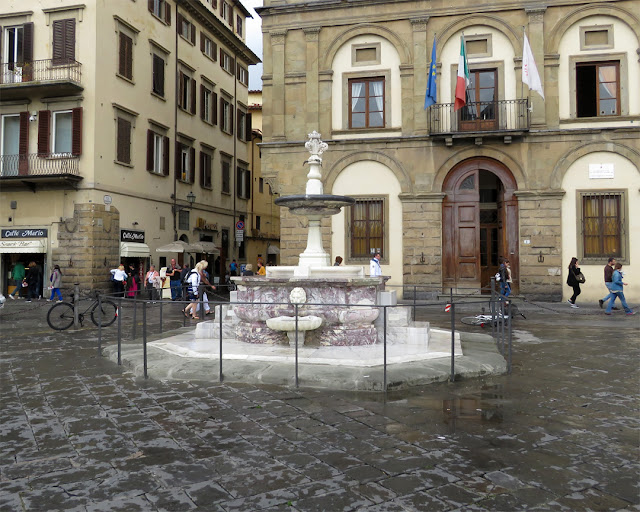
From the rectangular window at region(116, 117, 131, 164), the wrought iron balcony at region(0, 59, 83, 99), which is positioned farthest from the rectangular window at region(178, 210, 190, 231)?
the wrought iron balcony at region(0, 59, 83, 99)

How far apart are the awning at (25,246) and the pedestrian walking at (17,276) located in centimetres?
59

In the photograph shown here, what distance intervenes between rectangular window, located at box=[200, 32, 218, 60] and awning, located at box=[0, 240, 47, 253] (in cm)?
1392

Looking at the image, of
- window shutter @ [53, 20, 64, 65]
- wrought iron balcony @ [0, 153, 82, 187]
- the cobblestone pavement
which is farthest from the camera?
window shutter @ [53, 20, 64, 65]

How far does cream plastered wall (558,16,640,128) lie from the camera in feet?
60.8

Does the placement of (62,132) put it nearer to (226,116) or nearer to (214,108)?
(214,108)

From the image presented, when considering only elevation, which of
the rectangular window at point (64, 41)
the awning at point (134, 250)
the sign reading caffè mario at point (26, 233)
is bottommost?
the awning at point (134, 250)

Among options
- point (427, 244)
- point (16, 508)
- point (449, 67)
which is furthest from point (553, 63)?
point (16, 508)

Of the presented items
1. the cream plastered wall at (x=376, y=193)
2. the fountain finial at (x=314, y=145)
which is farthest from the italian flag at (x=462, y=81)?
the fountain finial at (x=314, y=145)

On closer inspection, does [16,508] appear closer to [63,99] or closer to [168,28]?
[63,99]

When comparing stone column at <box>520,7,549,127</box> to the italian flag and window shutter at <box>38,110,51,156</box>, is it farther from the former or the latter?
window shutter at <box>38,110,51,156</box>

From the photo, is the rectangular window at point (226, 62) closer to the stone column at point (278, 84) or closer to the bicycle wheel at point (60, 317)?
the stone column at point (278, 84)

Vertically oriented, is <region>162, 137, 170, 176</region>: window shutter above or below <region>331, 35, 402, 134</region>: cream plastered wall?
below

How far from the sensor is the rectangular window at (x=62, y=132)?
20812mm

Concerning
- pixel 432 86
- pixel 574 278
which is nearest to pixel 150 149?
pixel 432 86
